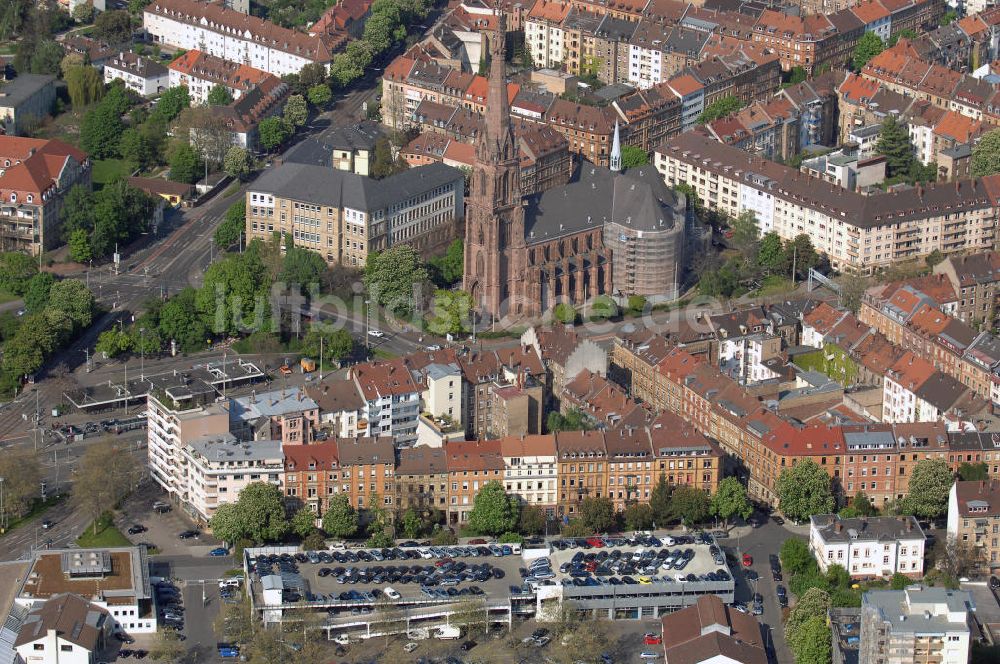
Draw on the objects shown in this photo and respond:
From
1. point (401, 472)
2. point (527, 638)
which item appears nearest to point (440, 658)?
point (527, 638)

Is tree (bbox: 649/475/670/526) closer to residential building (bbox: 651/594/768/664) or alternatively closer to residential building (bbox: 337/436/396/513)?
residential building (bbox: 651/594/768/664)

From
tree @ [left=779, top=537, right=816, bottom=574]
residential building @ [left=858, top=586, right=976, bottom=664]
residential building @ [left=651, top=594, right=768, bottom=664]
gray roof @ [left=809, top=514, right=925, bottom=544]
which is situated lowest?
tree @ [left=779, top=537, right=816, bottom=574]

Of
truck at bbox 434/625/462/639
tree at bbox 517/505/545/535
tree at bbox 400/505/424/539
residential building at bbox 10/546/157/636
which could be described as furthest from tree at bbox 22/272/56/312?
truck at bbox 434/625/462/639

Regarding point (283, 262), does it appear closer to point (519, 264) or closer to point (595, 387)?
point (519, 264)

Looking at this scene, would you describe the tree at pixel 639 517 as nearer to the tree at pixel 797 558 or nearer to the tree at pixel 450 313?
the tree at pixel 797 558

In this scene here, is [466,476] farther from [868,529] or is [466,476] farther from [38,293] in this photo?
[38,293]

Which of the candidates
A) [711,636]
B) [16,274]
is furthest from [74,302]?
[711,636]
